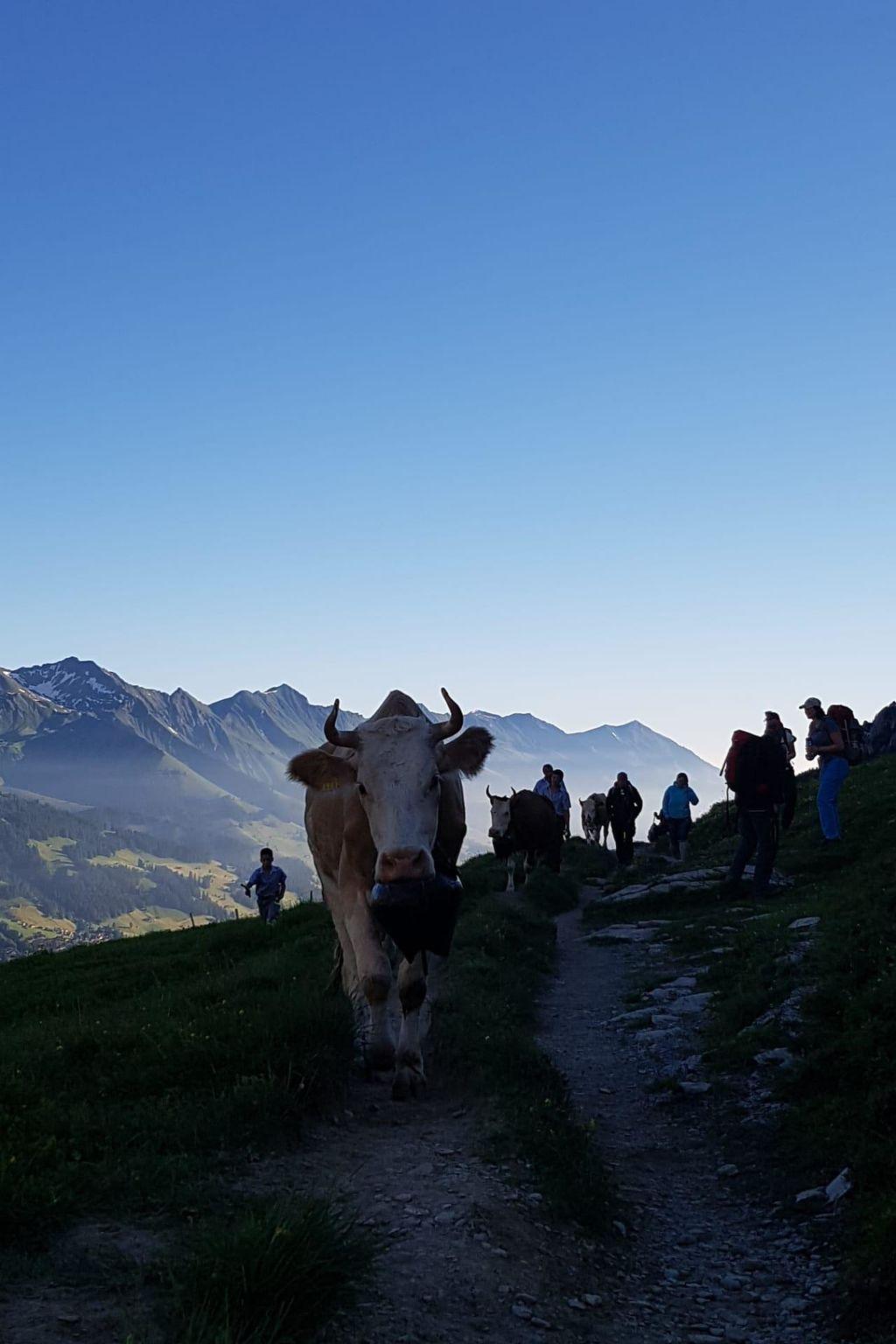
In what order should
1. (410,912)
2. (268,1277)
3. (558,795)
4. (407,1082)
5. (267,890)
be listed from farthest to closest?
1. (558,795)
2. (267,890)
3. (407,1082)
4. (410,912)
5. (268,1277)

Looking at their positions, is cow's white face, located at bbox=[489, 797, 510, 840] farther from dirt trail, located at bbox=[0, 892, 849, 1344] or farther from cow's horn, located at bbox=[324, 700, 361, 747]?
dirt trail, located at bbox=[0, 892, 849, 1344]

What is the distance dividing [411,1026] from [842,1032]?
379cm

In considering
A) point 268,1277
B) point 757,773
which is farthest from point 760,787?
point 268,1277

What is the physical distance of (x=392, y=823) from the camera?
847 centimetres

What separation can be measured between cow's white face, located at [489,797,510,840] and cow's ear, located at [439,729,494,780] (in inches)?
658

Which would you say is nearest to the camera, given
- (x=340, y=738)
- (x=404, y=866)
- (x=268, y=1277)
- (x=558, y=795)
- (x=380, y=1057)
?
(x=268, y=1277)

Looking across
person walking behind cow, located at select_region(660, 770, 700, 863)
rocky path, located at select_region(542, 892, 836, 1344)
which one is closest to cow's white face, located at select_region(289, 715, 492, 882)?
rocky path, located at select_region(542, 892, 836, 1344)

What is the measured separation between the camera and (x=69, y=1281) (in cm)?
509

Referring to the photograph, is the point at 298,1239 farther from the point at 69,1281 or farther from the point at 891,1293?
the point at 891,1293

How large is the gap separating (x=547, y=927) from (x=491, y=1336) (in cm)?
1496

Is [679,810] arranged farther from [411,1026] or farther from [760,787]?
[411,1026]

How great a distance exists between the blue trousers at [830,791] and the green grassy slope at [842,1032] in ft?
6.79

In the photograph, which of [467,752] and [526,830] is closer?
[467,752]

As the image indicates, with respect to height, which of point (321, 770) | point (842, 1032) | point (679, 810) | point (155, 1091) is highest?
point (321, 770)
